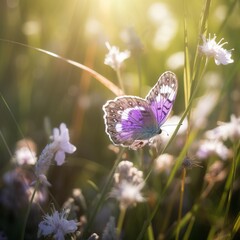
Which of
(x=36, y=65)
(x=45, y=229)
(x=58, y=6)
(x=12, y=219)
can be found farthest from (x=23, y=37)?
(x=45, y=229)

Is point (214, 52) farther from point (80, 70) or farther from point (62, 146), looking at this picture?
point (80, 70)

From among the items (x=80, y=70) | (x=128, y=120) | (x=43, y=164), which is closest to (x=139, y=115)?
(x=128, y=120)

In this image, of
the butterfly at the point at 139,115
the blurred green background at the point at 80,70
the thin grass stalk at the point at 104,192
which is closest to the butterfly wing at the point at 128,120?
the butterfly at the point at 139,115

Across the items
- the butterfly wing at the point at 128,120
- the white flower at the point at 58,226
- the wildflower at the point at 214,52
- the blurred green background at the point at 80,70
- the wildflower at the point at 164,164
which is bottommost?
the white flower at the point at 58,226

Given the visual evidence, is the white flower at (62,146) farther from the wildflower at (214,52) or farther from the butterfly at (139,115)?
the wildflower at (214,52)

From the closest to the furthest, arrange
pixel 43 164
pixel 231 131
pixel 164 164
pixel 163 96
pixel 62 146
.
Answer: pixel 43 164
pixel 62 146
pixel 163 96
pixel 231 131
pixel 164 164

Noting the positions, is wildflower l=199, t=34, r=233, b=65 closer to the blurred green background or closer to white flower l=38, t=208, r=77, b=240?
white flower l=38, t=208, r=77, b=240
